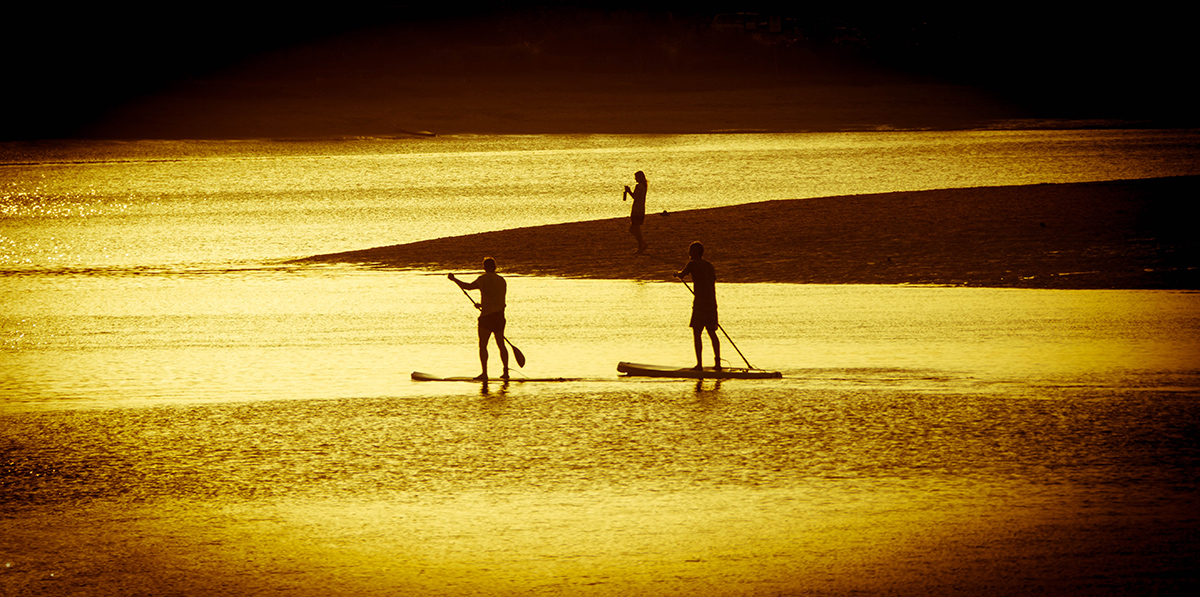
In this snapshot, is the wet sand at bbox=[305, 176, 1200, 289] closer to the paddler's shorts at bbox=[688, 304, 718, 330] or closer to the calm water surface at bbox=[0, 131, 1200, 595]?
the calm water surface at bbox=[0, 131, 1200, 595]

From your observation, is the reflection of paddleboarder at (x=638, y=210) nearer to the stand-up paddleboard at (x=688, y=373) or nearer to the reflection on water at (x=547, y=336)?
the reflection on water at (x=547, y=336)

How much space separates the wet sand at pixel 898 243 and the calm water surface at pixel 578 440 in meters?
1.45

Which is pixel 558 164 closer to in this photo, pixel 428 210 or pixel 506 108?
pixel 428 210

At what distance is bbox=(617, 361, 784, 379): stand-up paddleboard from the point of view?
1448 cm

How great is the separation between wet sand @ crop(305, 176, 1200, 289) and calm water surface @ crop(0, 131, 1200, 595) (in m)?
1.45

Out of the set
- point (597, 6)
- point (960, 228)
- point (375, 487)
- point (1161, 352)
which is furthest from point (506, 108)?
point (375, 487)

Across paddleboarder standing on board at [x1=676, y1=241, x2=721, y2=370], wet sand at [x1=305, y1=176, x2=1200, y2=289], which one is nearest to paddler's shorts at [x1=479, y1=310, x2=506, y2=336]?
paddleboarder standing on board at [x1=676, y1=241, x2=721, y2=370]

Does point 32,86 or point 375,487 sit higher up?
point 32,86

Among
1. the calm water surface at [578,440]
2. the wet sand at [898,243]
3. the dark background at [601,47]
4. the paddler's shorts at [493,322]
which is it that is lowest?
the calm water surface at [578,440]

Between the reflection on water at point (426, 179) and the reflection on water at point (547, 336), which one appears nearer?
the reflection on water at point (547, 336)

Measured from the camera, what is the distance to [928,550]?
903cm

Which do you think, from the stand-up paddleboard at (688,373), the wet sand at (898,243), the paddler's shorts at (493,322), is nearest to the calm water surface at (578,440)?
the stand-up paddleboard at (688,373)

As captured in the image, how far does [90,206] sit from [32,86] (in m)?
28.5

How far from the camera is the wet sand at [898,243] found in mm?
22672
